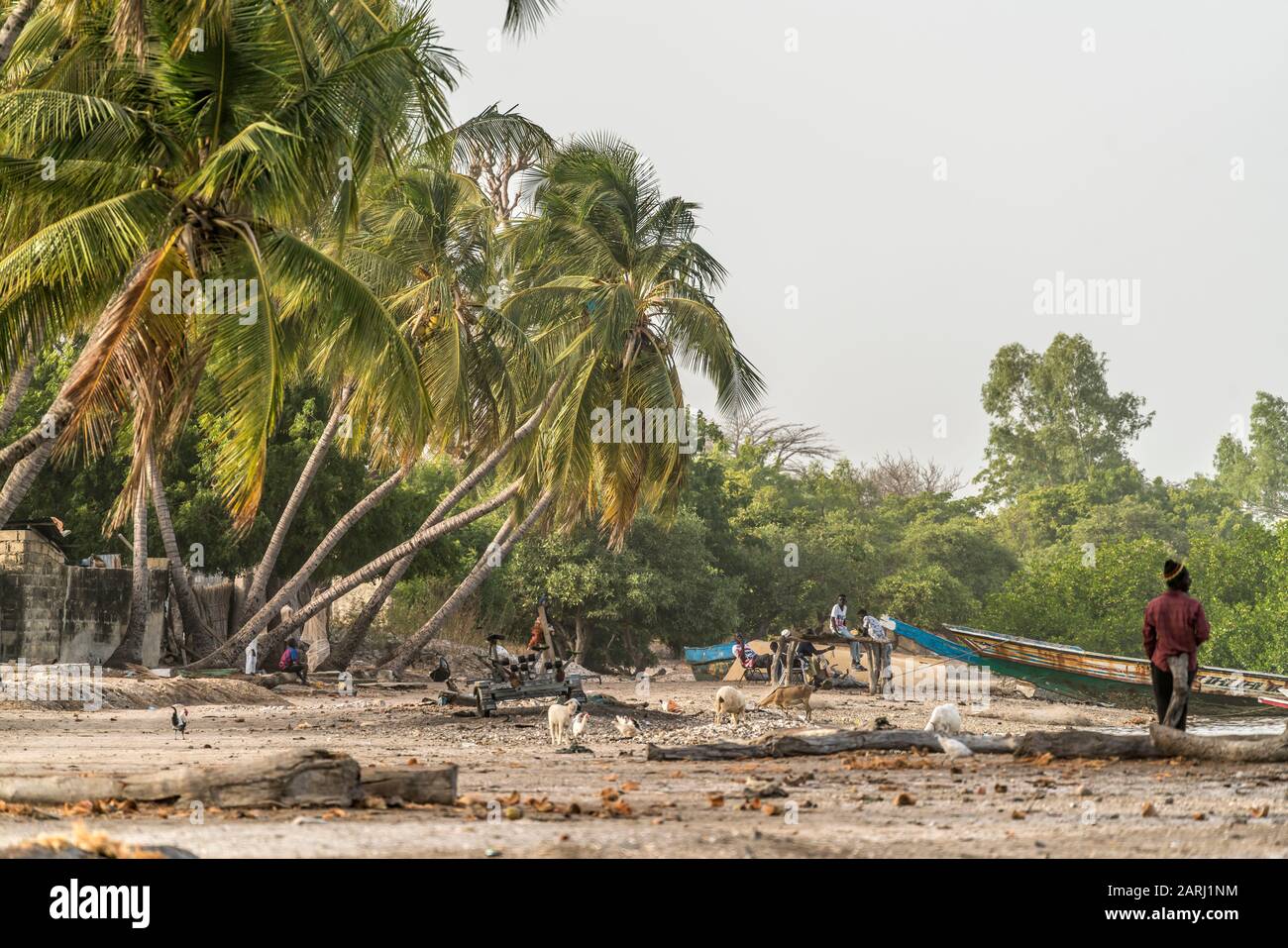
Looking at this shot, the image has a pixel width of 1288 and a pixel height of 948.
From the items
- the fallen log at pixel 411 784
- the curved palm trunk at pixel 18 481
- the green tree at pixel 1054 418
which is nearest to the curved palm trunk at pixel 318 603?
the curved palm trunk at pixel 18 481

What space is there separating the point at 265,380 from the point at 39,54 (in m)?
5.83

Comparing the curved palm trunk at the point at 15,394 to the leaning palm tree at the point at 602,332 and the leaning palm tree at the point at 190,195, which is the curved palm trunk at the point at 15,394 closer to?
the leaning palm tree at the point at 190,195

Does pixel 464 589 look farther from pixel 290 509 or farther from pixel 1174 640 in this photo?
pixel 1174 640

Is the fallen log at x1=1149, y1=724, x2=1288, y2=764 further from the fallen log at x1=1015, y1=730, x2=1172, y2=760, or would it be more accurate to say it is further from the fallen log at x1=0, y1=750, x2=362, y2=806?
the fallen log at x1=0, y1=750, x2=362, y2=806

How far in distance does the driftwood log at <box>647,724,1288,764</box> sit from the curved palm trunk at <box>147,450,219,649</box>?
17180mm

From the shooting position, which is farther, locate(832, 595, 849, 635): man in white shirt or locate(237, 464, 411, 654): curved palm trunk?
locate(832, 595, 849, 635): man in white shirt

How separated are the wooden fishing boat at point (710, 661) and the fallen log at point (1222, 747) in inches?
1033

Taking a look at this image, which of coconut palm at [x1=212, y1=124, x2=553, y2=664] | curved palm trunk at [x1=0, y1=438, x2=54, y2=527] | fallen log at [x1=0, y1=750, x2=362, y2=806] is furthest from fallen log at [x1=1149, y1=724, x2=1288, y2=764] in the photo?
coconut palm at [x1=212, y1=124, x2=553, y2=664]

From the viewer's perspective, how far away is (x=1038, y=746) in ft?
36.9

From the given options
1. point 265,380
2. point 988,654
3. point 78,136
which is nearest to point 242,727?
point 265,380

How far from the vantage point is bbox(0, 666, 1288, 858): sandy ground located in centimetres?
596

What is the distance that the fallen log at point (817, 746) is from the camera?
11.5 m

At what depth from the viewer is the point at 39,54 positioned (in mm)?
15961
